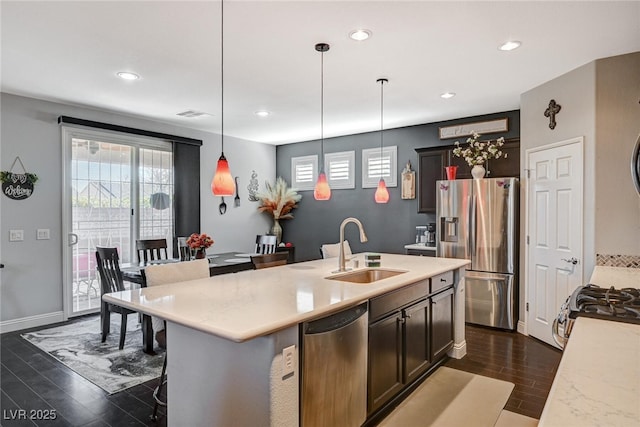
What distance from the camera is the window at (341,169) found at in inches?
259

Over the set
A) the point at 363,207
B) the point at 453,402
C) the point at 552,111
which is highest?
the point at 552,111

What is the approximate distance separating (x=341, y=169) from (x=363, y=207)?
2.68ft

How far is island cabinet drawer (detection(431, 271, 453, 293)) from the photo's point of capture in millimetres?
3084

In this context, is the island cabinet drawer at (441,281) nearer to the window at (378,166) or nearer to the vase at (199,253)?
the vase at (199,253)

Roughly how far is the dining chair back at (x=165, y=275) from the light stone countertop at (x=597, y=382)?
2302 millimetres

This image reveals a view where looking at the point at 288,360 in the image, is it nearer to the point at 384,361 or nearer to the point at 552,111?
the point at 384,361

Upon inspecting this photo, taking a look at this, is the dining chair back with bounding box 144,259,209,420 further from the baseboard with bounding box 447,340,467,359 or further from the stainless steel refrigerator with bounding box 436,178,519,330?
the stainless steel refrigerator with bounding box 436,178,519,330

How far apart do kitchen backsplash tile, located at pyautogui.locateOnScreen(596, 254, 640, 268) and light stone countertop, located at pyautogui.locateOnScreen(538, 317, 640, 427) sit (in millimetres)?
2127

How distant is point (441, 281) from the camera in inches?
127

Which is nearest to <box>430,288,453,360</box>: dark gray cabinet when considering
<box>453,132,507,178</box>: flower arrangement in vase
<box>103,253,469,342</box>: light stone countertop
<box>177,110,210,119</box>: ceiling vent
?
<box>103,253,469,342</box>: light stone countertop

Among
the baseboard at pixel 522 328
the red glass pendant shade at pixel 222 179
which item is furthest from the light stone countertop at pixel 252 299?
the baseboard at pixel 522 328

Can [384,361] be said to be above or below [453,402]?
above

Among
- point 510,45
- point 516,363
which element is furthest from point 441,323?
point 510,45

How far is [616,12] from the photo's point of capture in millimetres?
2521
